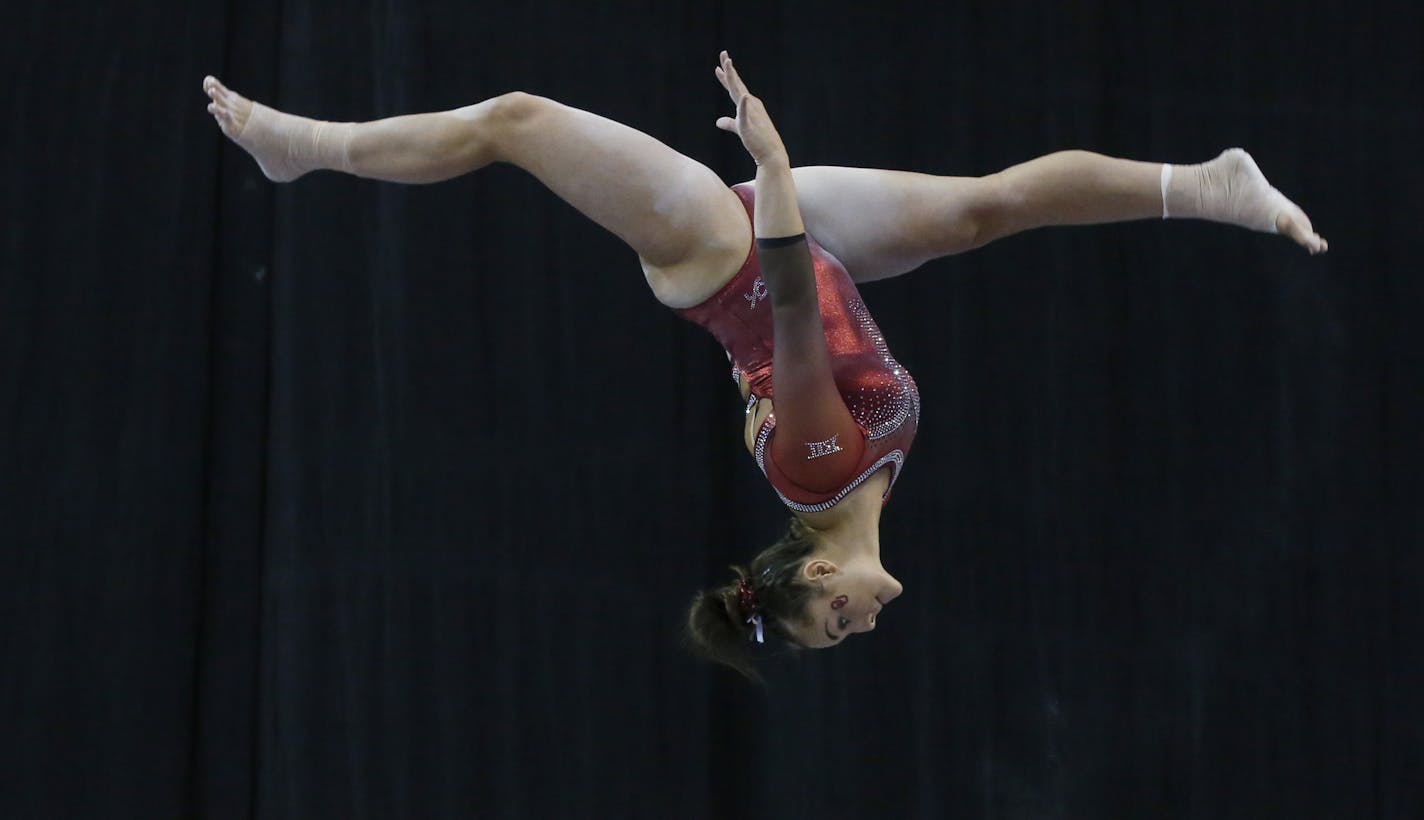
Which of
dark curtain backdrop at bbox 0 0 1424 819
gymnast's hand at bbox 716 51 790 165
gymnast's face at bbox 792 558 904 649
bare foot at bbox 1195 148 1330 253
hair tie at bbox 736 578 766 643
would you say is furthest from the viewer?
dark curtain backdrop at bbox 0 0 1424 819

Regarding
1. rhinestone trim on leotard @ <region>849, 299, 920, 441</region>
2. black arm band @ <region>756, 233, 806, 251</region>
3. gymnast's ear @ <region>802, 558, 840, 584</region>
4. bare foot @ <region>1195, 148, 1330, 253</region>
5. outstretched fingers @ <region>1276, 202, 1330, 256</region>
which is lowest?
gymnast's ear @ <region>802, 558, 840, 584</region>

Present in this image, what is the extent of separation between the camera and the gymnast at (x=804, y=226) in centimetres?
268

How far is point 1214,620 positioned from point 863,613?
60.5 inches

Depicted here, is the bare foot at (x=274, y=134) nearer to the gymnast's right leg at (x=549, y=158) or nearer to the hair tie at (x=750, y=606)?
the gymnast's right leg at (x=549, y=158)

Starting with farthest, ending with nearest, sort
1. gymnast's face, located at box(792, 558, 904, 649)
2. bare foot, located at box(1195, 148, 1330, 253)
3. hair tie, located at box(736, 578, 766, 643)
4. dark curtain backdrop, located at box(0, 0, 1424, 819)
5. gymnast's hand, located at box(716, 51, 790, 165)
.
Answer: dark curtain backdrop, located at box(0, 0, 1424, 819) → hair tie, located at box(736, 578, 766, 643) → gymnast's face, located at box(792, 558, 904, 649) → bare foot, located at box(1195, 148, 1330, 253) → gymnast's hand, located at box(716, 51, 790, 165)

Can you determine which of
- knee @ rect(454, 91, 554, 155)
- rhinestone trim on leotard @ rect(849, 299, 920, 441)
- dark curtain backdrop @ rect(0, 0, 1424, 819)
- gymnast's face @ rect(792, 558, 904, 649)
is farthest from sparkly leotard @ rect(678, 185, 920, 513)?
dark curtain backdrop @ rect(0, 0, 1424, 819)

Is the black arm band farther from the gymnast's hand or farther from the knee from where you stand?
the knee

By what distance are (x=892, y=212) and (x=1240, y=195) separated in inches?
21.7

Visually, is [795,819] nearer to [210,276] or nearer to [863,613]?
[863,613]

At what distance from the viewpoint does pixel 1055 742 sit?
4.00 meters

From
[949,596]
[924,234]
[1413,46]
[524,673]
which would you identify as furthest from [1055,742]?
[1413,46]

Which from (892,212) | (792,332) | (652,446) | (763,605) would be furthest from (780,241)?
(652,446)

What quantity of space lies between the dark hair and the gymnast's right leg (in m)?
0.46

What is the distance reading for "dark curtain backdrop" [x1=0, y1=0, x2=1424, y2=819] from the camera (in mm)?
3590
